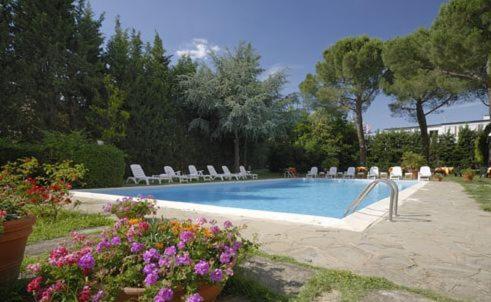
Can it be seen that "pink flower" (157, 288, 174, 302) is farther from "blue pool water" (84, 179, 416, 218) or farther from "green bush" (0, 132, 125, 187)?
"green bush" (0, 132, 125, 187)

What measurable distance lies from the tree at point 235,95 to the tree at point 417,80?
19.5ft

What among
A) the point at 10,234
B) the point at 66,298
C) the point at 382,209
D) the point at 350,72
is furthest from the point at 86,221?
the point at 350,72

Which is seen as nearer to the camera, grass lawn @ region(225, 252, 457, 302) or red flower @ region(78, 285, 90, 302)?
red flower @ region(78, 285, 90, 302)

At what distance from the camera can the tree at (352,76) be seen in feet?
63.6

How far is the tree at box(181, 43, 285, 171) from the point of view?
15.6 metres

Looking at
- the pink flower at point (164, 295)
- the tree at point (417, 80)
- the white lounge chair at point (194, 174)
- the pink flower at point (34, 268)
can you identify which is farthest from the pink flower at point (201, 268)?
the tree at point (417, 80)

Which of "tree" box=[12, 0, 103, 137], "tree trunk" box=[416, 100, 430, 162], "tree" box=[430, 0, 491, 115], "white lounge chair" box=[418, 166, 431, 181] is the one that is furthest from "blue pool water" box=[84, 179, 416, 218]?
"tree" box=[430, 0, 491, 115]

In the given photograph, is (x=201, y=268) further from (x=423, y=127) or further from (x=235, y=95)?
(x=423, y=127)

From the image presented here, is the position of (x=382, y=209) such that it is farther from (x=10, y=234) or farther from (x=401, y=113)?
(x=401, y=113)

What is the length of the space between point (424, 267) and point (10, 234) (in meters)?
3.34

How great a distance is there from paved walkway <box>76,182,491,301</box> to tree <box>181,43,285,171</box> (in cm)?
1079

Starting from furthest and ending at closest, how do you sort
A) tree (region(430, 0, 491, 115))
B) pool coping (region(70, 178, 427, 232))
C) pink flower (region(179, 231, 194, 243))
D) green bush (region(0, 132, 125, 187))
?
1. tree (region(430, 0, 491, 115))
2. green bush (region(0, 132, 125, 187))
3. pool coping (region(70, 178, 427, 232))
4. pink flower (region(179, 231, 194, 243))

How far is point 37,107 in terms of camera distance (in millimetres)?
11609

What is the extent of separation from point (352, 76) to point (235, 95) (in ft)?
26.7
